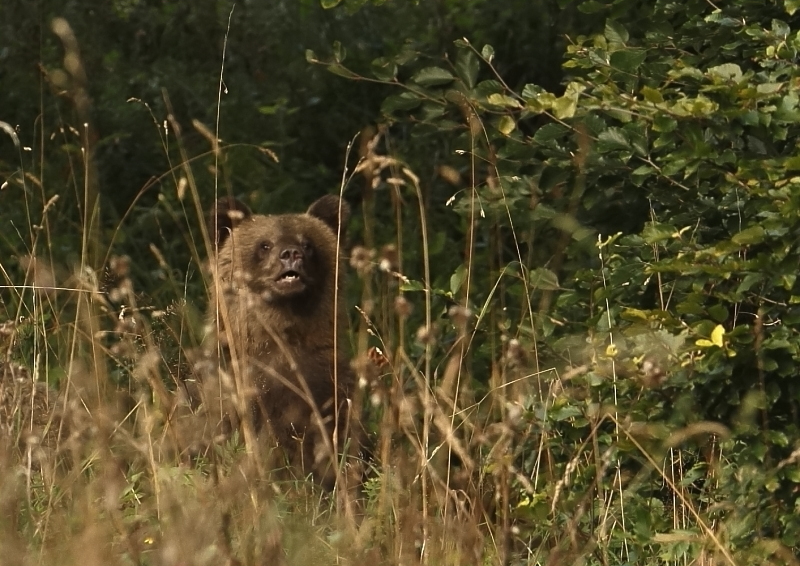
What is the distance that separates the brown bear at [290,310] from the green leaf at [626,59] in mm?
1718

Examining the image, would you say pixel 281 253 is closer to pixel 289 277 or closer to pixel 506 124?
pixel 289 277

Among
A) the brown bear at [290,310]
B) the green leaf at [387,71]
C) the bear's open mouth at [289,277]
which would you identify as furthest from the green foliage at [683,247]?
the bear's open mouth at [289,277]

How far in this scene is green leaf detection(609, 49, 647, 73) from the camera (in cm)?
512

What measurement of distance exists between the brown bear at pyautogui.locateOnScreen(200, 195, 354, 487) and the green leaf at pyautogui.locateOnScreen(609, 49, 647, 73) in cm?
172

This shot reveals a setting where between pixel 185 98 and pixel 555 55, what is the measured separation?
88.9 inches

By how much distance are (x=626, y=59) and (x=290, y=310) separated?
250 centimetres

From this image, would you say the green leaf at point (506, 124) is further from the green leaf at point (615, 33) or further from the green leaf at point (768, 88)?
the green leaf at point (768, 88)

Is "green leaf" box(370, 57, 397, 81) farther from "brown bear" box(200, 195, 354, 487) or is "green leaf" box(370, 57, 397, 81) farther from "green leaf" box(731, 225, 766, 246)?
"green leaf" box(731, 225, 766, 246)

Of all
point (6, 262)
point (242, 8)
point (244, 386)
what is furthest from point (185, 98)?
point (244, 386)

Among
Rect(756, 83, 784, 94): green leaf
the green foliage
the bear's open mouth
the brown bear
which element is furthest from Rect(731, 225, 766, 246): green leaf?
the bear's open mouth

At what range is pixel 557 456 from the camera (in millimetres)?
5305

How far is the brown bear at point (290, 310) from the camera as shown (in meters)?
6.30

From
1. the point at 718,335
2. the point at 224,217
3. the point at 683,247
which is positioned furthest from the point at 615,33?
the point at 224,217

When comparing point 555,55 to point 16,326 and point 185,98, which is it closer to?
point 185,98
